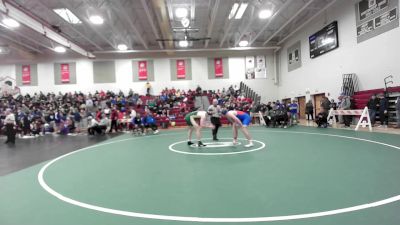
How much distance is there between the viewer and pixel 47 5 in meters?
15.3

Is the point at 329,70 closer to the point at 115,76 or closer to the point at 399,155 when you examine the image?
the point at 399,155

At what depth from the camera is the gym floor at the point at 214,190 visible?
2.83 metres

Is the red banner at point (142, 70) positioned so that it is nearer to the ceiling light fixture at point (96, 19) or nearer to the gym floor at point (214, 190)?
the ceiling light fixture at point (96, 19)

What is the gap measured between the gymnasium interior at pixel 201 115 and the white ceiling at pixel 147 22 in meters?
0.14

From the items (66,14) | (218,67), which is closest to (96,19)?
(66,14)

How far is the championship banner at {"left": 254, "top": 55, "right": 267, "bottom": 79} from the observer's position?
26844 millimetres

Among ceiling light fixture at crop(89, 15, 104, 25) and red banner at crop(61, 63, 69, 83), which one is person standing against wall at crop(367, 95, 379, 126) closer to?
ceiling light fixture at crop(89, 15, 104, 25)

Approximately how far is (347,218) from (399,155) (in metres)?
4.22

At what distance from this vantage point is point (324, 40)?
17594 millimetres

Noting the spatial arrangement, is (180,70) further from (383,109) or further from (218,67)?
(383,109)

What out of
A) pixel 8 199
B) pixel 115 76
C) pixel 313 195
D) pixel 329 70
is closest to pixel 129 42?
pixel 115 76

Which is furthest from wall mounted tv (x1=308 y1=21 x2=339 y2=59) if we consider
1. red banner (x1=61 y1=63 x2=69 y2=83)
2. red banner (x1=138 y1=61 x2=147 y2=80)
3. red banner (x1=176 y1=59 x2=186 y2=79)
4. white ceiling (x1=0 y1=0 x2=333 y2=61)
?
red banner (x1=61 y1=63 x2=69 y2=83)

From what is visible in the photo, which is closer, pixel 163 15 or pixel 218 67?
pixel 163 15

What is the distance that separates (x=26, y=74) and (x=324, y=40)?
28.9 metres
